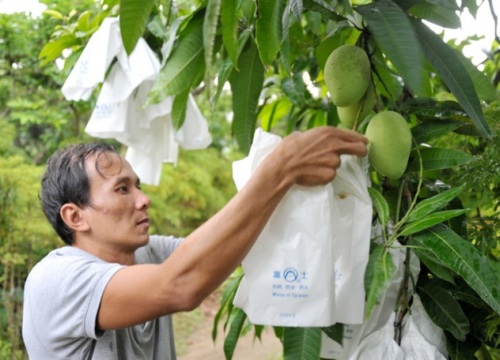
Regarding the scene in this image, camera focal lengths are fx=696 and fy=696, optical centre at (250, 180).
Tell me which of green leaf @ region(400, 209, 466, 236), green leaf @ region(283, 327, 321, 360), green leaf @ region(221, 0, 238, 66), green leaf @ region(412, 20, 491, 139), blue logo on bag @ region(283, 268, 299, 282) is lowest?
green leaf @ region(283, 327, 321, 360)

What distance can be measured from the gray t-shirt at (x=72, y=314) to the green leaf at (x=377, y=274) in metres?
0.43

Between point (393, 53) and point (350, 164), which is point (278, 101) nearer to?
point (350, 164)

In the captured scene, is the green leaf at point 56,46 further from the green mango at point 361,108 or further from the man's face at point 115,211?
the green mango at point 361,108

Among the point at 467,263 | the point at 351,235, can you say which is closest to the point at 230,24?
the point at 351,235

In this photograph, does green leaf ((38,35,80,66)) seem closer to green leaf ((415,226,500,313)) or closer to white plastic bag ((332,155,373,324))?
white plastic bag ((332,155,373,324))

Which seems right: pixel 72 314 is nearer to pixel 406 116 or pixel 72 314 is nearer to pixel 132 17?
pixel 132 17

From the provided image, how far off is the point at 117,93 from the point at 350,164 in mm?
1115

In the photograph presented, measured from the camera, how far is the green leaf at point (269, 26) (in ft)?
3.26

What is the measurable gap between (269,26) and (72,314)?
61cm

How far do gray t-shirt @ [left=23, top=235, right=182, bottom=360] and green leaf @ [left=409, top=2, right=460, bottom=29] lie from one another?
0.65m

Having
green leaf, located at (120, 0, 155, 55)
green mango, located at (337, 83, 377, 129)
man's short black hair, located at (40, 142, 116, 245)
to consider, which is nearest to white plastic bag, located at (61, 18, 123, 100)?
man's short black hair, located at (40, 142, 116, 245)

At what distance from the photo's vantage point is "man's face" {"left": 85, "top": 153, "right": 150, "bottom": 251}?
138 cm

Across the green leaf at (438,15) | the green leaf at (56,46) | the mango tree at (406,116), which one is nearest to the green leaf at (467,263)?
the mango tree at (406,116)

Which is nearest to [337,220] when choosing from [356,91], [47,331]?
[356,91]
